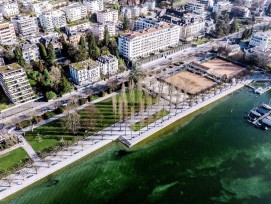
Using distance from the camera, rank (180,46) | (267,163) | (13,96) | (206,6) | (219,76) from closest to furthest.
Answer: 1. (267,163)
2. (13,96)
3. (219,76)
4. (180,46)
5. (206,6)

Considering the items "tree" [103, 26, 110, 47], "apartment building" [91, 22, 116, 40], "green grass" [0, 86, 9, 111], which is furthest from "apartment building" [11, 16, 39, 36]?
"green grass" [0, 86, 9, 111]

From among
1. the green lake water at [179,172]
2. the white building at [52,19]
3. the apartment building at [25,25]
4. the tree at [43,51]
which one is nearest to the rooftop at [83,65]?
the tree at [43,51]

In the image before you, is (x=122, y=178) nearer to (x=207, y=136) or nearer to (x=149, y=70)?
(x=207, y=136)

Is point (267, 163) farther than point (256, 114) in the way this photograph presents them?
No

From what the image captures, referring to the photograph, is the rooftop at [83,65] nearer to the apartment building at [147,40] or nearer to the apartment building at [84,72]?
the apartment building at [84,72]

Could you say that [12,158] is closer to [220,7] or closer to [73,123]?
[73,123]

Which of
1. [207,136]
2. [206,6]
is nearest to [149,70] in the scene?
[207,136]
